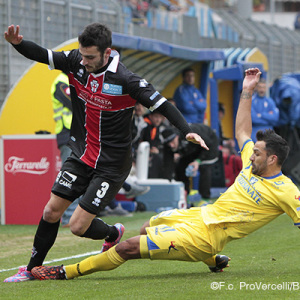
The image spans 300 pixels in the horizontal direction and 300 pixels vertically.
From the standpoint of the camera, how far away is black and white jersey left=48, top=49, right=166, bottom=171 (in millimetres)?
6172

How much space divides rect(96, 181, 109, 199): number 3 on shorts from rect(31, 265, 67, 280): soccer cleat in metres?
0.67

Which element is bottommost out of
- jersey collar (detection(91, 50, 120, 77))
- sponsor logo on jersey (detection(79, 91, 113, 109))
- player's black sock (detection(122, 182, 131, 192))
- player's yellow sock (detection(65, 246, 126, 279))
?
player's black sock (detection(122, 182, 131, 192))

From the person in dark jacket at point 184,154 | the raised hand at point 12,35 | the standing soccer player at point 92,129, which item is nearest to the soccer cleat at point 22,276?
the standing soccer player at point 92,129

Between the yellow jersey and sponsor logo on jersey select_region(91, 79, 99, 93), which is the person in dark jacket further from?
sponsor logo on jersey select_region(91, 79, 99, 93)

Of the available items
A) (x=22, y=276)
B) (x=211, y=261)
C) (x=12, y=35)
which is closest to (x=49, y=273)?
(x=22, y=276)

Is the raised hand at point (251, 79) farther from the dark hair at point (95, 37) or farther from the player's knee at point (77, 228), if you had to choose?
the player's knee at point (77, 228)

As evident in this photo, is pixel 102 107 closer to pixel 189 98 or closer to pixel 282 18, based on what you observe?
pixel 189 98

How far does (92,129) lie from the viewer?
6387mm

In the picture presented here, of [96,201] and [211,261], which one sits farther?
[211,261]

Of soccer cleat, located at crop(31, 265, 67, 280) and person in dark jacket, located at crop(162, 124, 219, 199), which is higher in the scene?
soccer cleat, located at crop(31, 265, 67, 280)

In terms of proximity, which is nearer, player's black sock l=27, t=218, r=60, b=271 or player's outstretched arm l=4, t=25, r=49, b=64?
player's outstretched arm l=4, t=25, r=49, b=64

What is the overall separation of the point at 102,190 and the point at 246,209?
46.2 inches

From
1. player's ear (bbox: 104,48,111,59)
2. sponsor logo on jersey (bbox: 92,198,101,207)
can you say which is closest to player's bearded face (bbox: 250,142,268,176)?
sponsor logo on jersey (bbox: 92,198,101,207)

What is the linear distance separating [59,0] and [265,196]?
8.28 meters
